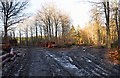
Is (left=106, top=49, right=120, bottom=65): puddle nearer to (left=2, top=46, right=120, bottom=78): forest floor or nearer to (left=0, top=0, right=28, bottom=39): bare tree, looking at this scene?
(left=2, top=46, right=120, bottom=78): forest floor

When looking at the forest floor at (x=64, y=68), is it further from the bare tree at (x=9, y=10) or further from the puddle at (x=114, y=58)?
the bare tree at (x=9, y=10)

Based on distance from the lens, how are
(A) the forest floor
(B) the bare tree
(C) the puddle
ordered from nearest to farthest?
(A) the forest floor, (C) the puddle, (B) the bare tree

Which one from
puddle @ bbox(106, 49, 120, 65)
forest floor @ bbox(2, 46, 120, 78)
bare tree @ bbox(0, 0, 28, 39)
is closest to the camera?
forest floor @ bbox(2, 46, 120, 78)

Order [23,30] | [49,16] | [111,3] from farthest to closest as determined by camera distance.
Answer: [23,30] → [49,16] → [111,3]

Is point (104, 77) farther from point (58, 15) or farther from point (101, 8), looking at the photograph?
point (58, 15)

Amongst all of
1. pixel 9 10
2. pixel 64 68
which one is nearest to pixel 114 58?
pixel 64 68

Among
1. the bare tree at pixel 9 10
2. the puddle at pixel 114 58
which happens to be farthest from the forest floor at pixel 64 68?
the bare tree at pixel 9 10

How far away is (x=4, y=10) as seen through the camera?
35344mm

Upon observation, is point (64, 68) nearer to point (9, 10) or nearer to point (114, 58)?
point (114, 58)

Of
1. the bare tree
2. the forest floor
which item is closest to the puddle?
the forest floor

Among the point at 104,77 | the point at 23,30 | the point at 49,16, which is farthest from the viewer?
the point at 23,30

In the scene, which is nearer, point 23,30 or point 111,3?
point 111,3

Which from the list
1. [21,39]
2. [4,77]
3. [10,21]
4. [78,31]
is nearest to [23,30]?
[21,39]

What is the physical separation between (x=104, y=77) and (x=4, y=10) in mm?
28958
